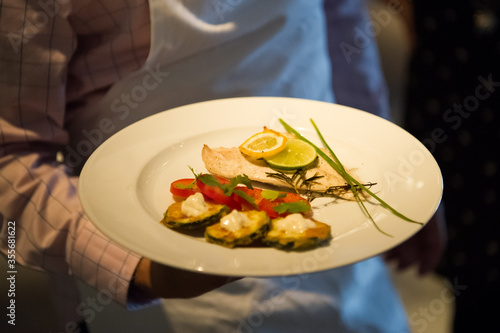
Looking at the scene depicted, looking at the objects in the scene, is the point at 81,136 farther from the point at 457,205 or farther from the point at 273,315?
the point at 457,205

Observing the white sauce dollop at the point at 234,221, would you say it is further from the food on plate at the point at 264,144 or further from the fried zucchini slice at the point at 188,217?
the food on plate at the point at 264,144

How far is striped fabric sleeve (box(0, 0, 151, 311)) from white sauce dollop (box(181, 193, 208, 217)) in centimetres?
29

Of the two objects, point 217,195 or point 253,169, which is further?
point 253,169

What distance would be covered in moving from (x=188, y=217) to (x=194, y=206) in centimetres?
2

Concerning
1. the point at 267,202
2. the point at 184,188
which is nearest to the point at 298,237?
the point at 267,202

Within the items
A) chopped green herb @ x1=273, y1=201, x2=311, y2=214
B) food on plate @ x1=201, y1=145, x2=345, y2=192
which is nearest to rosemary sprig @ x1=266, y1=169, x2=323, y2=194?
food on plate @ x1=201, y1=145, x2=345, y2=192

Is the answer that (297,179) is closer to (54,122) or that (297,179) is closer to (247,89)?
(247,89)

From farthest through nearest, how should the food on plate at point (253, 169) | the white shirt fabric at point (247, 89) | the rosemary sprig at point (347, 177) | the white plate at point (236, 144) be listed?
the white shirt fabric at point (247, 89) → the food on plate at point (253, 169) → the rosemary sprig at point (347, 177) → the white plate at point (236, 144)

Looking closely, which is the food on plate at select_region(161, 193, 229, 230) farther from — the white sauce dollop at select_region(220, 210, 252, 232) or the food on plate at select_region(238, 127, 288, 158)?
the food on plate at select_region(238, 127, 288, 158)

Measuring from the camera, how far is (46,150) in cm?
115

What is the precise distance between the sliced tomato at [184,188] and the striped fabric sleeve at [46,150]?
0.75 feet

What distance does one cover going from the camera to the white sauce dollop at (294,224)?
790 millimetres

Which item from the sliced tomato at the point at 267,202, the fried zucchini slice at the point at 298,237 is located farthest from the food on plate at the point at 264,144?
the fried zucchini slice at the point at 298,237

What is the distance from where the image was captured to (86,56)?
1.15 m
